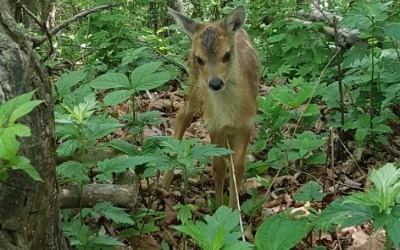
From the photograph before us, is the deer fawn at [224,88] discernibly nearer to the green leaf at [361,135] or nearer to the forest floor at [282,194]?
the forest floor at [282,194]

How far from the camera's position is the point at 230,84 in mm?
5996

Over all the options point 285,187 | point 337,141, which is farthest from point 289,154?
point 337,141

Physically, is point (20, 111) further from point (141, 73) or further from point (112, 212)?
point (141, 73)

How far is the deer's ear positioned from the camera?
6.14 m

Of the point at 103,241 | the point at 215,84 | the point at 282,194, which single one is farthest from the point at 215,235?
the point at 215,84

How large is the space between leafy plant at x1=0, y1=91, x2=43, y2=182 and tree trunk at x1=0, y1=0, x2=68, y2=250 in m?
0.39

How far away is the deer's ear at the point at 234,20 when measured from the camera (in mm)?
6137

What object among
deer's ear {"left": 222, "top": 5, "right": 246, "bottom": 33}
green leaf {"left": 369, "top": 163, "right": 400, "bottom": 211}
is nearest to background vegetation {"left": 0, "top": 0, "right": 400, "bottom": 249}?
green leaf {"left": 369, "top": 163, "right": 400, "bottom": 211}

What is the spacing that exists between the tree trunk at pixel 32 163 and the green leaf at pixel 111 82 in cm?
104

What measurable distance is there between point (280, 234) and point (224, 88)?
3001 millimetres

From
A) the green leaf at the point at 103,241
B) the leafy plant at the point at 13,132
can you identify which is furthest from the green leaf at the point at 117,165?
the leafy plant at the point at 13,132

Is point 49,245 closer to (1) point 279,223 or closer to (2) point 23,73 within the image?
(2) point 23,73

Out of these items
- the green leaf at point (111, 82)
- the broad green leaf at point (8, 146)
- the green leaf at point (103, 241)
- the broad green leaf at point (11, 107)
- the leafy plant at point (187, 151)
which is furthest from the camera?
the green leaf at point (111, 82)

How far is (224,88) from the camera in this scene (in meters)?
5.83
